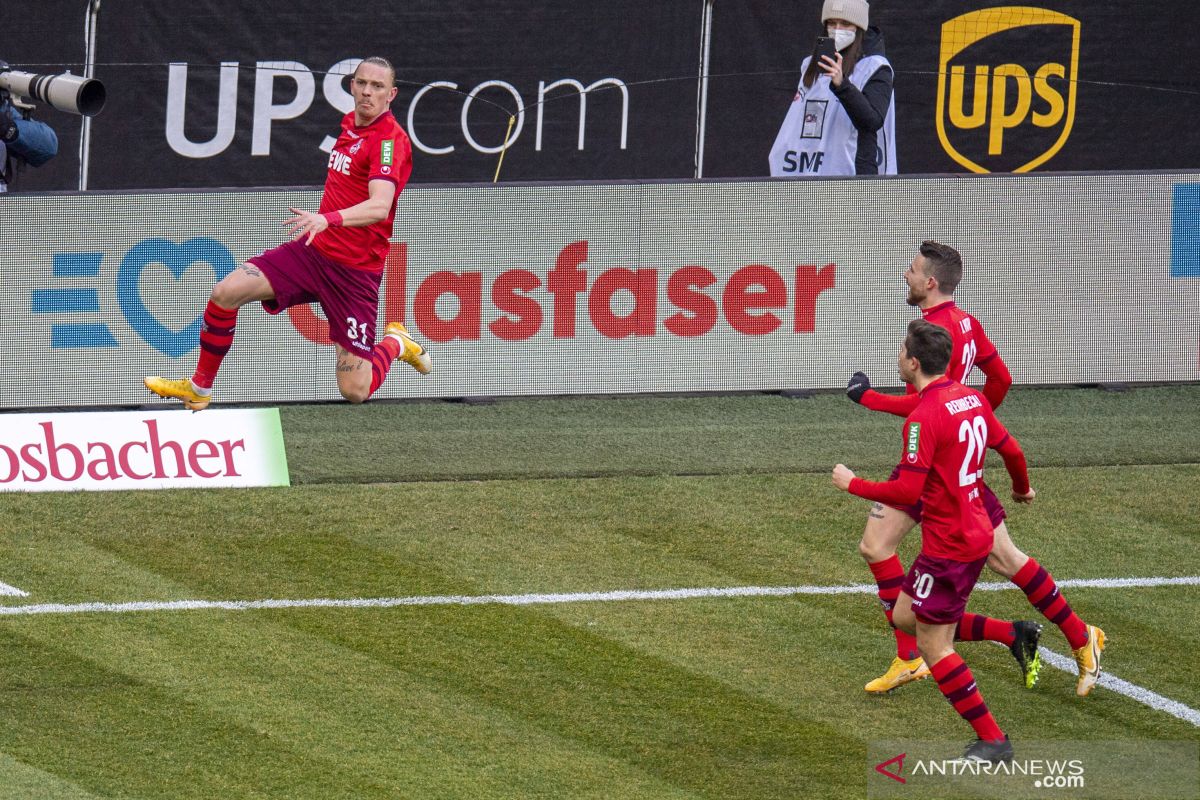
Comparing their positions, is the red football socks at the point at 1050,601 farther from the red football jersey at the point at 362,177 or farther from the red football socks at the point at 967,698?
the red football jersey at the point at 362,177

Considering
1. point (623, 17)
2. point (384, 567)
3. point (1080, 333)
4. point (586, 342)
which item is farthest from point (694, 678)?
point (623, 17)

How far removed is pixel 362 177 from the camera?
31.6 ft

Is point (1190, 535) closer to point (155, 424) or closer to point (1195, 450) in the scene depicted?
point (1195, 450)

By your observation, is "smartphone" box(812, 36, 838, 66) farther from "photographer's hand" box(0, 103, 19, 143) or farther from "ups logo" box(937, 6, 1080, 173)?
"photographer's hand" box(0, 103, 19, 143)

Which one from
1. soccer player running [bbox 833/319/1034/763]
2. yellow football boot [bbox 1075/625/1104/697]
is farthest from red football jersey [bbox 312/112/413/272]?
yellow football boot [bbox 1075/625/1104/697]

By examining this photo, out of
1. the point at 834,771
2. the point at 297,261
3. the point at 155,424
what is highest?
the point at 297,261

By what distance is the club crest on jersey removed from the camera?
702 centimetres

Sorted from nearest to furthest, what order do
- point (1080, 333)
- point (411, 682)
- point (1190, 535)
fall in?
point (411, 682)
point (1190, 535)
point (1080, 333)

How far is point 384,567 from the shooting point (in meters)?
9.73

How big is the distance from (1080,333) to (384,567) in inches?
244

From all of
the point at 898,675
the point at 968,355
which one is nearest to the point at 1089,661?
the point at 898,675

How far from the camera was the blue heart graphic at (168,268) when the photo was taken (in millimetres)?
12211

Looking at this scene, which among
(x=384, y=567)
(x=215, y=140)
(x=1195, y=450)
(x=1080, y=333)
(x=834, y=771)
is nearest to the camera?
(x=834, y=771)

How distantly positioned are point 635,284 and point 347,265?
3.36 metres
